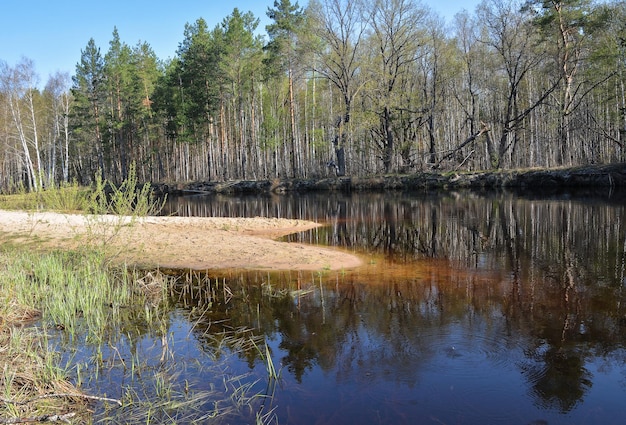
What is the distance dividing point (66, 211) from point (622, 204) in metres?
24.2

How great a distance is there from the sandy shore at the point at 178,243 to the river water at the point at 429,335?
0.97 meters

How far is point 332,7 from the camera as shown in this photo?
3894 centimetres

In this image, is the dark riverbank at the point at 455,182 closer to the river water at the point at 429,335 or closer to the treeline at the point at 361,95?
the treeline at the point at 361,95

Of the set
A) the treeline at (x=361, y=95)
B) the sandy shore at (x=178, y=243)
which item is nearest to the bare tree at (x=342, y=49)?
the treeline at (x=361, y=95)

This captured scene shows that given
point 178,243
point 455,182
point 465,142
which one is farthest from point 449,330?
point 465,142

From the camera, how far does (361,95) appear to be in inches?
1570

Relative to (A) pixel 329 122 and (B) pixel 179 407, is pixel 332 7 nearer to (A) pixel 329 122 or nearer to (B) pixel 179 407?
(A) pixel 329 122

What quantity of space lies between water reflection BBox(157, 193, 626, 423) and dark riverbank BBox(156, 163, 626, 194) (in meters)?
18.9

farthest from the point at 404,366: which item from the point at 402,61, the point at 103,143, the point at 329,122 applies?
the point at 103,143

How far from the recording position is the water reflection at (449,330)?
16.0 feet

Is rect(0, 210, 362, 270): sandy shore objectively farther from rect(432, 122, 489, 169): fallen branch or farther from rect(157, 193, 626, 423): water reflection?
rect(432, 122, 489, 169): fallen branch

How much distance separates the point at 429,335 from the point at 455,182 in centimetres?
3090

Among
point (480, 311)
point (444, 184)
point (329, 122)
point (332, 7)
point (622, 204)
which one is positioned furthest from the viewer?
point (329, 122)

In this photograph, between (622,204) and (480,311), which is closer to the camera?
(480,311)
